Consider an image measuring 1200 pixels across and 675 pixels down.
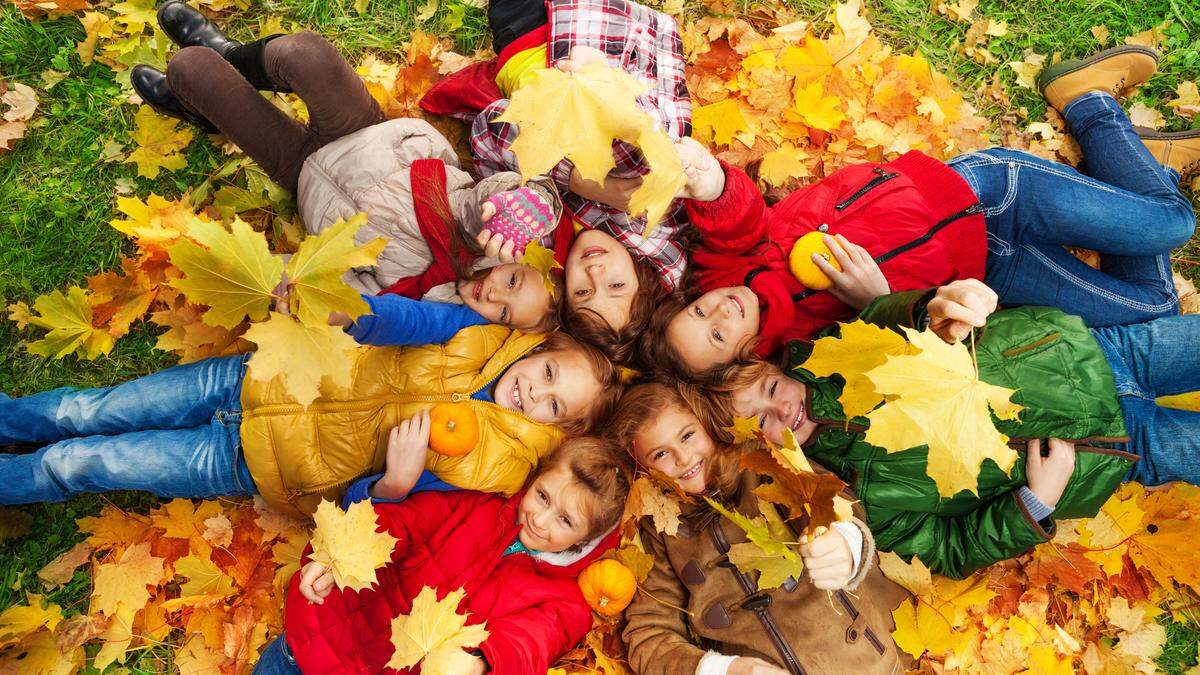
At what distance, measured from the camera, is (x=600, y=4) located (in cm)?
286

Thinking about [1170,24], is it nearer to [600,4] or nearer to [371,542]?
[600,4]

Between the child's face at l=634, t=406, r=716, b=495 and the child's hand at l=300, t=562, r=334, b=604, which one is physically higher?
the child's face at l=634, t=406, r=716, b=495

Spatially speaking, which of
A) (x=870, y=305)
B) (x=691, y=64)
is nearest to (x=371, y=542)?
(x=870, y=305)

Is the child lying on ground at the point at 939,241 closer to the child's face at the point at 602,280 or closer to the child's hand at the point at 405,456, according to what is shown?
the child's face at the point at 602,280

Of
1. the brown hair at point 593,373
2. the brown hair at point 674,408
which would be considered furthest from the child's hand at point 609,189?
the brown hair at point 674,408

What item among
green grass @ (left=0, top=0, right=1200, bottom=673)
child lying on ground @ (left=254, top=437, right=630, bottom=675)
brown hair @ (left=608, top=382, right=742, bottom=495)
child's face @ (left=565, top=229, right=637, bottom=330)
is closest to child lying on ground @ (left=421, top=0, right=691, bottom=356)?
child's face @ (left=565, top=229, right=637, bottom=330)

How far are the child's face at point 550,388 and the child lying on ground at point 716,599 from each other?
22 centimetres

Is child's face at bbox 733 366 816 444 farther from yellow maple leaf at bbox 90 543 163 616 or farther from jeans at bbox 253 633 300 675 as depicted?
yellow maple leaf at bbox 90 543 163 616

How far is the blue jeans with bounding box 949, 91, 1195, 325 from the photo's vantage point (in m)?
2.87

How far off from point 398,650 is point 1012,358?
2.35 metres

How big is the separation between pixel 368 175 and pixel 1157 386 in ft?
10.9

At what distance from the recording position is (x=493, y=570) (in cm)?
260

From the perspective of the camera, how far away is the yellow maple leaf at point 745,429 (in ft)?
8.20

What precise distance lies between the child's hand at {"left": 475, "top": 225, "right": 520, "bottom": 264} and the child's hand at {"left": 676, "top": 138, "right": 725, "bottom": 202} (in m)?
0.65
